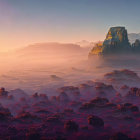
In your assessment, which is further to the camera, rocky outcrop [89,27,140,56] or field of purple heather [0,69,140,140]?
rocky outcrop [89,27,140,56]

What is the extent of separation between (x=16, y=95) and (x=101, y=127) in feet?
118

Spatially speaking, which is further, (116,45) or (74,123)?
(116,45)

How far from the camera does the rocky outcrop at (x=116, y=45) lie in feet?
407

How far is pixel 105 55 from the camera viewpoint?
407ft

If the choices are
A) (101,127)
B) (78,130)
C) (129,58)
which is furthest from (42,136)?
(129,58)

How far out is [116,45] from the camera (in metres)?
126

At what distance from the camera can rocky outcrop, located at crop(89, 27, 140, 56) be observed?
124144 mm

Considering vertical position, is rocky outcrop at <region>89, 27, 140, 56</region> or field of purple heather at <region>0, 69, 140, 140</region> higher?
rocky outcrop at <region>89, 27, 140, 56</region>

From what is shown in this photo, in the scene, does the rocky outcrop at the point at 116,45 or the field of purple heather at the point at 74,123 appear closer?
the field of purple heather at the point at 74,123

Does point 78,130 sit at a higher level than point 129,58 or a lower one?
lower

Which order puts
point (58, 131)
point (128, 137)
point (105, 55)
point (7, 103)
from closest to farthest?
point (128, 137)
point (58, 131)
point (7, 103)
point (105, 55)

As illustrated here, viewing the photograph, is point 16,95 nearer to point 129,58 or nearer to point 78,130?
point 78,130

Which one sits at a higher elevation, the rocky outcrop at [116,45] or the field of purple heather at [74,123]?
the rocky outcrop at [116,45]

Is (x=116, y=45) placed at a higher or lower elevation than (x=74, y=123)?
higher
